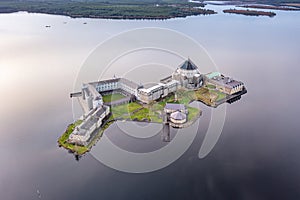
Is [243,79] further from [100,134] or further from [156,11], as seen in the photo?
[156,11]

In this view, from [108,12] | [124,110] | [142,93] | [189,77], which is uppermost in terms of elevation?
[108,12]

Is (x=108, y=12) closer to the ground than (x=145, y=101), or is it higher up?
higher up

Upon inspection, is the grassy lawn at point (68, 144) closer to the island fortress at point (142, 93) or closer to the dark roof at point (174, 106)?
the island fortress at point (142, 93)

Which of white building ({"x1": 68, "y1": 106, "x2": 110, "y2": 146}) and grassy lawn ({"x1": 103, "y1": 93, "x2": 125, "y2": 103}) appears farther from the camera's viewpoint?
grassy lawn ({"x1": 103, "y1": 93, "x2": 125, "y2": 103})

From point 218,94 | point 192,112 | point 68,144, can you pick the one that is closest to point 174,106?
point 192,112

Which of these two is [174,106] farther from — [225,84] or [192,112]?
[225,84]

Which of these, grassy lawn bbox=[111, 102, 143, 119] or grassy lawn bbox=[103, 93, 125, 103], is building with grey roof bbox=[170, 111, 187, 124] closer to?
grassy lawn bbox=[111, 102, 143, 119]

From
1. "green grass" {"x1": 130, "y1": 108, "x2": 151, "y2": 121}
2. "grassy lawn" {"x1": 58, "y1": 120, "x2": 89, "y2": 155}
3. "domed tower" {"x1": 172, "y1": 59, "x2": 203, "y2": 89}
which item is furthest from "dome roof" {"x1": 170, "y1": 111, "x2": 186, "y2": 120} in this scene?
"grassy lawn" {"x1": 58, "y1": 120, "x2": 89, "y2": 155}
